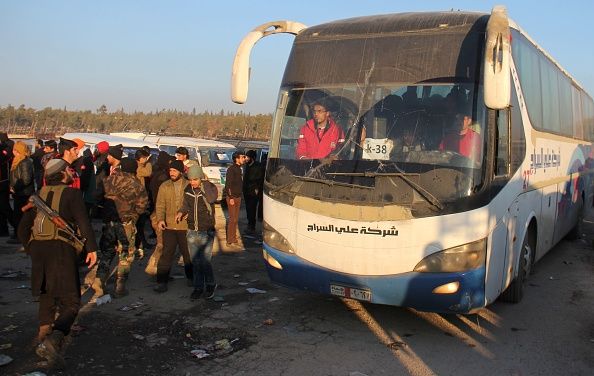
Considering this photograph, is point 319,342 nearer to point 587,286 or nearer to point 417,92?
point 417,92

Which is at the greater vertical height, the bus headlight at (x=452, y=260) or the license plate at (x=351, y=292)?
the bus headlight at (x=452, y=260)

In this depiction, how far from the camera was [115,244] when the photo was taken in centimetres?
724

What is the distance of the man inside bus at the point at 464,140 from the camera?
5414mm

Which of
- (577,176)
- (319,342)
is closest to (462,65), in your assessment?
(319,342)

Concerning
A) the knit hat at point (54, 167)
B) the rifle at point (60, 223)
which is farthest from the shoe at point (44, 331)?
the knit hat at point (54, 167)

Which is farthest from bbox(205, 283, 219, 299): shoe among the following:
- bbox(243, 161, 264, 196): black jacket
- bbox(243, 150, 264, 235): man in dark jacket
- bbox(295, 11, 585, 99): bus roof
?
bbox(243, 161, 264, 196): black jacket

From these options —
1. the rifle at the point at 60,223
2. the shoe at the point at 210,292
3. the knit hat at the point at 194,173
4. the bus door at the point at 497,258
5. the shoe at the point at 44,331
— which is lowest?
the shoe at the point at 210,292

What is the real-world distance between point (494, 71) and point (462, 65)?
2.38 feet

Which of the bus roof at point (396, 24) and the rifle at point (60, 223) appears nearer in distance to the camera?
the rifle at point (60, 223)

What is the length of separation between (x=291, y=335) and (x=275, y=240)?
40.7 inches

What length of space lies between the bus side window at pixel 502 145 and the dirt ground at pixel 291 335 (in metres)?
1.82

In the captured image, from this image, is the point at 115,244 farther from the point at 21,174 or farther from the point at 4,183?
the point at 4,183

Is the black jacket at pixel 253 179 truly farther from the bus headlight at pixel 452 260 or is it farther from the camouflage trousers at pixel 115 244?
the bus headlight at pixel 452 260

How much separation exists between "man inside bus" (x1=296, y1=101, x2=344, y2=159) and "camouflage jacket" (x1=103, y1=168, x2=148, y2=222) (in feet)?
7.91
